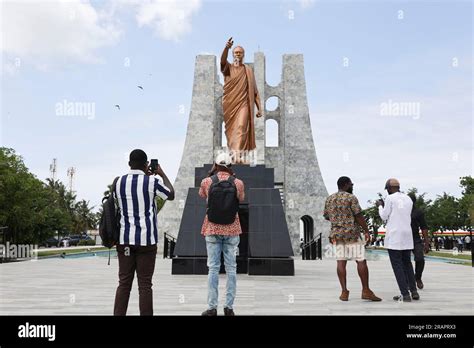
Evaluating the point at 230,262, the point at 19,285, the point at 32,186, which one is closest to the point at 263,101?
the point at 32,186

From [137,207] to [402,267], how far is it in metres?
3.84

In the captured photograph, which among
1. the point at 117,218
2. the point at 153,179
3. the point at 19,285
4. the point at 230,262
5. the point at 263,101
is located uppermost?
the point at 263,101

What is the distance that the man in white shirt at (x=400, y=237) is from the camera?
618 centimetres

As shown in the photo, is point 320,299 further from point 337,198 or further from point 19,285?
point 19,285

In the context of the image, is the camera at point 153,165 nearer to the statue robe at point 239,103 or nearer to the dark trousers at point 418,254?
the dark trousers at point 418,254

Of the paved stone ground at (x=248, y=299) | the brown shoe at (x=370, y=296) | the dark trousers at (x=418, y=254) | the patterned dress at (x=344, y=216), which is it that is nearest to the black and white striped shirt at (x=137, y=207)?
the paved stone ground at (x=248, y=299)

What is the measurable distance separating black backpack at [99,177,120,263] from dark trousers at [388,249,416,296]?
3.82 m

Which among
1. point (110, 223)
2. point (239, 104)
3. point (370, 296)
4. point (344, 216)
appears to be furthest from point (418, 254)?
point (239, 104)

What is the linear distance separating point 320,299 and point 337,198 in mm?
1417

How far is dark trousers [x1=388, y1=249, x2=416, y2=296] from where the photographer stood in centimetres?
614

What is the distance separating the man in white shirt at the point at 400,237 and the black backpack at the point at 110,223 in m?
3.77

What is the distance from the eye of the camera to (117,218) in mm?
4133

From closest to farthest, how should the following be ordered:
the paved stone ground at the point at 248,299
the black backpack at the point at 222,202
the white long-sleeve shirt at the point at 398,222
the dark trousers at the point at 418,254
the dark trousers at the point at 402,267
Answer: the black backpack at the point at 222,202
the paved stone ground at the point at 248,299
the dark trousers at the point at 402,267
the white long-sleeve shirt at the point at 398,222
the dark trousers at the point at 418,254

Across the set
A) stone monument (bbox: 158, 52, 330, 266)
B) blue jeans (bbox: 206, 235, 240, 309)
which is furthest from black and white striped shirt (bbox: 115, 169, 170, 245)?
stone monument (bbox: 158, 52, 330, 266)
